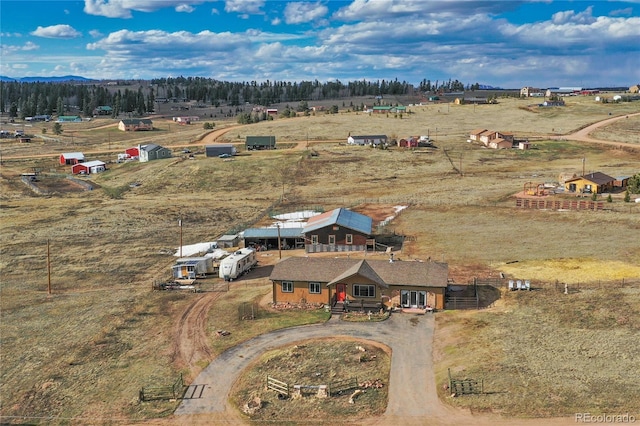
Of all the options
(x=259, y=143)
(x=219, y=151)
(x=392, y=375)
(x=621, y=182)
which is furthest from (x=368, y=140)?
(x=392, y=375)

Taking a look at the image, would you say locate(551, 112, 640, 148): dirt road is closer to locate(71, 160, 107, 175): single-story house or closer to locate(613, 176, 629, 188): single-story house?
locate(613, 176, 629, 188): single-story house

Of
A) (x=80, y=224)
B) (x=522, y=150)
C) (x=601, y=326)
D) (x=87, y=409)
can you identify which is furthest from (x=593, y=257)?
(x=522, y=150)

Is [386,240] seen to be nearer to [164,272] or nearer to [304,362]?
[164,272]

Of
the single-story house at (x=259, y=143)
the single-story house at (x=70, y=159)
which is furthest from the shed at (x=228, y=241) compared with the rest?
the single-story house at (x=70, y=159)

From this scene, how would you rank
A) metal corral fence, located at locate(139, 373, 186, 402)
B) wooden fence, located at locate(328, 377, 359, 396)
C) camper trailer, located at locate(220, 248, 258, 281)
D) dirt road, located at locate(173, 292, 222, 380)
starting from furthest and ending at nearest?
camper trailer, located at locate(220, 248, 258, 281), dirt road, located at locate(173, 292, 222, 380), metal corral fence, located at locate(139, 373, 186, 402), wooden fence, located at locate(328, 377, 359, 396)

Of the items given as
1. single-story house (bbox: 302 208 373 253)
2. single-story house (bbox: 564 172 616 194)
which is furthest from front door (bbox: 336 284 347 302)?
single-story house (bbox: 564 172 616 194)
